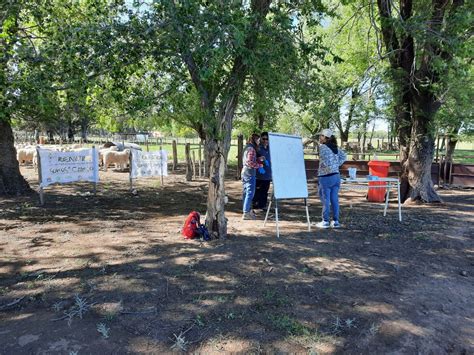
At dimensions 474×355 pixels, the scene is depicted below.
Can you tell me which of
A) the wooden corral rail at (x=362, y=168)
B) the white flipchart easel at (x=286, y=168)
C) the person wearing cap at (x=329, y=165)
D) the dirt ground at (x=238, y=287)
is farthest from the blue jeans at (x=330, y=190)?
the wooden corral rail at (x=362, y=168)

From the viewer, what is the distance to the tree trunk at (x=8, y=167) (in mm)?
10820

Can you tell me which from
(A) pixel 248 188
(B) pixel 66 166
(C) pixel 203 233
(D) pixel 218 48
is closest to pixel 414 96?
(A) pixel 248 188

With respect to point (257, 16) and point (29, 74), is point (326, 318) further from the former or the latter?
point (29, 74)

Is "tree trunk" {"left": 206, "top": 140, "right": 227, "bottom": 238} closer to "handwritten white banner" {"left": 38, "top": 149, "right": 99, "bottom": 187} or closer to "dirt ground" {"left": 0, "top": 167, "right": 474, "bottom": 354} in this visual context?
"dirt ground" {"left": 0, "top": 167, "right": 474, "bottom": 354}

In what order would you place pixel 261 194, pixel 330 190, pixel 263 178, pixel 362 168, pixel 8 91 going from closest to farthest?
pixel 8 91 < pixel 330 190 < pixel 263 178 < pixel 261 194 < pixel 362 168

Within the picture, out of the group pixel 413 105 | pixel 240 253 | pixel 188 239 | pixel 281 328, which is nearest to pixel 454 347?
pixel 281 328

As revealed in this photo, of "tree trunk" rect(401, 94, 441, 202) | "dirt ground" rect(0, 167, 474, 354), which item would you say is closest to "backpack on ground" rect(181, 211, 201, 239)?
"dirt ground" rect(0, 167, 474, 354)

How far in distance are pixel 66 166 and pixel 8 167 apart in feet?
7.75

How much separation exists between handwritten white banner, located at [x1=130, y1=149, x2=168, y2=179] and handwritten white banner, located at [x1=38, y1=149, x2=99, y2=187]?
5.41ft

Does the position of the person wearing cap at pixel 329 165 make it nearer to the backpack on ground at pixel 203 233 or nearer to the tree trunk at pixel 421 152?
the backpack on ground at pixel 203 233

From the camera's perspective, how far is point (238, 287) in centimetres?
446

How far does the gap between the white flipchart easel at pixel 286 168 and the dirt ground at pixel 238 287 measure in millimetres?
798

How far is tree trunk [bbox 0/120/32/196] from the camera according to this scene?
10820 millimetres

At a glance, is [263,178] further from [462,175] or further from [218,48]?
[462,175]
